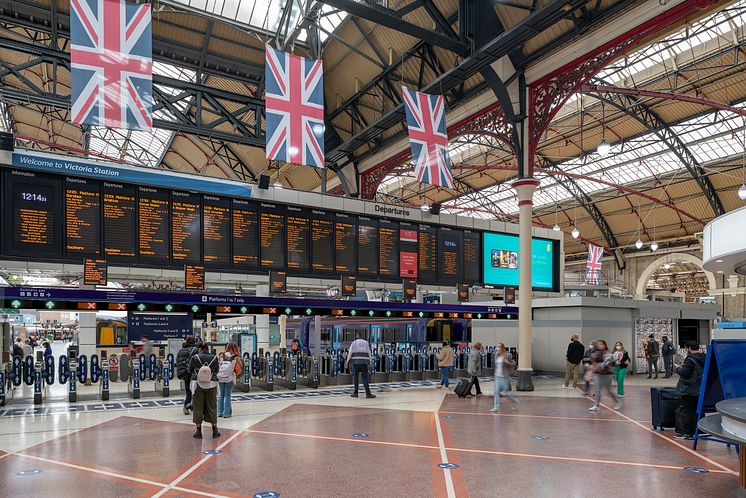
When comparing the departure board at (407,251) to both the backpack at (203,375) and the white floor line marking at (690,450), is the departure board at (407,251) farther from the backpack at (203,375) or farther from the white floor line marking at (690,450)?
the backpack at (203,375)

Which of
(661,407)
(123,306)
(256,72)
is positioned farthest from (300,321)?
(661,407)

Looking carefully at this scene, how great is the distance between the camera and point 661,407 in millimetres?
9398

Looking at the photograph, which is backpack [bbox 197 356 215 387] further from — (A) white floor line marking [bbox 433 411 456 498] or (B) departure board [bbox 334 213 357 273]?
(B) departure board [bbox 334 213 357 273]

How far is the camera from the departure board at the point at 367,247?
16.3 m

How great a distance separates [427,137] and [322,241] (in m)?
4.31

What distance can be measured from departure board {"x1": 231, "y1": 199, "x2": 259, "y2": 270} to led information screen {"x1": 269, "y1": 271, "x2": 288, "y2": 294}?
1.81ft

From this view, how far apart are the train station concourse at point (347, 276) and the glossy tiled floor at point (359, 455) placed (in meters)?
0.06

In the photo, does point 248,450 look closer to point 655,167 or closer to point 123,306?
point 123,306

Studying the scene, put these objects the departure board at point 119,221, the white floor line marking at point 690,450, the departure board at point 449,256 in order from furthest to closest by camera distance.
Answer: the departure board at point 449,256 < the departure board at point 119,221 < the white floor line marking at point 690,450

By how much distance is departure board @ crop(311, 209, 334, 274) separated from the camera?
1551cm

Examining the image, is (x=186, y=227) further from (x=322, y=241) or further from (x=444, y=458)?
(x=444, y=458)

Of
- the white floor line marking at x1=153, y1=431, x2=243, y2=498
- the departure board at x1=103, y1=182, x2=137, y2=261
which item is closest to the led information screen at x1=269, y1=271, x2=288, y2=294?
the departure board at x1=103, y1=182, x2=137, y2=261

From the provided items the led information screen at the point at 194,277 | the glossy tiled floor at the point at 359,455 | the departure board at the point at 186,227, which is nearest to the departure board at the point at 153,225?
the departure board at the point at 186,227

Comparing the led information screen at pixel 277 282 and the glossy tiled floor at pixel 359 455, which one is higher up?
the led information screen at pixel 277 282
